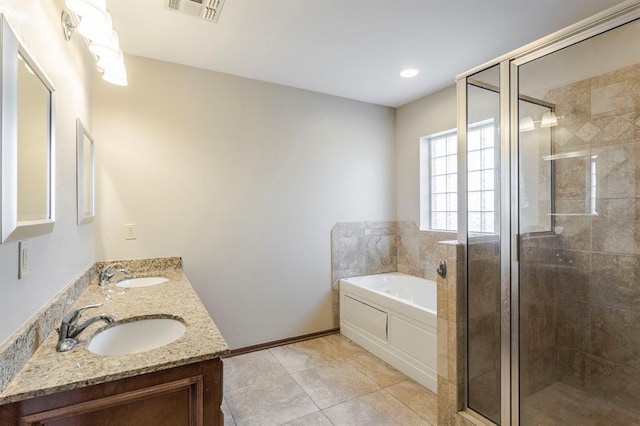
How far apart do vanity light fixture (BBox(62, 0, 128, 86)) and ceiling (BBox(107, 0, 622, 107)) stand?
473mm

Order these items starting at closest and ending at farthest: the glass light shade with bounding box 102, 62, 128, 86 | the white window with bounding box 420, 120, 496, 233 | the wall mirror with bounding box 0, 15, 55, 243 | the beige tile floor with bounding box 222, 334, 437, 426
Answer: the wall mirror with bounding box 0, 15, 55, 243 < the glass light shade with bounding box 102, 62, 128, 86 < the beige tile floor with bounding box 222, 334, 437, 426 < the white window with bounding box 420, 120, 496, 233

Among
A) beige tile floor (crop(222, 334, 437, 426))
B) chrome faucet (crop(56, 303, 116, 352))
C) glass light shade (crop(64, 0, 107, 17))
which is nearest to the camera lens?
chrome faucet (crop(56, 303, 116, 352))

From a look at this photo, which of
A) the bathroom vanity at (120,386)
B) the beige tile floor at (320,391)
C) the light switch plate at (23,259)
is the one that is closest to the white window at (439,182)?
the beige tile floor at (320,391)

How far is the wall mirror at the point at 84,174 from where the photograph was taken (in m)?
1.79

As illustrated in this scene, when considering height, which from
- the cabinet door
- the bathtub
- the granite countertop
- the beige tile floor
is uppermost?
the granite countertop

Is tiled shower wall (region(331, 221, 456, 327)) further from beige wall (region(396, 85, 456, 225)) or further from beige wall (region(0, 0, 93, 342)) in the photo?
beige wall (region(0, 0, 93, 342))

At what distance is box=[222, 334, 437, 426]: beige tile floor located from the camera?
2029 millimetres

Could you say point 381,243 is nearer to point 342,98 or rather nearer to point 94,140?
point 342,98

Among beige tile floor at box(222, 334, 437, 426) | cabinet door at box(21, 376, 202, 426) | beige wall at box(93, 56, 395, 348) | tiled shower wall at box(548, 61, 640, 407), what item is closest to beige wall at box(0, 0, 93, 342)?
cabinet door at box(21, 376, 202, 426)

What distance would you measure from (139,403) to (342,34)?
92.6 inches

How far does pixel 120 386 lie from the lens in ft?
3.13

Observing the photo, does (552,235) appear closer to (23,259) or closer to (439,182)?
(439,182)

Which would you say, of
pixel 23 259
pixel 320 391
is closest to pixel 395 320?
pixel 320 391

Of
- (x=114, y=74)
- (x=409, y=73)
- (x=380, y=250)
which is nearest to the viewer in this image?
(x=114, y=74)
